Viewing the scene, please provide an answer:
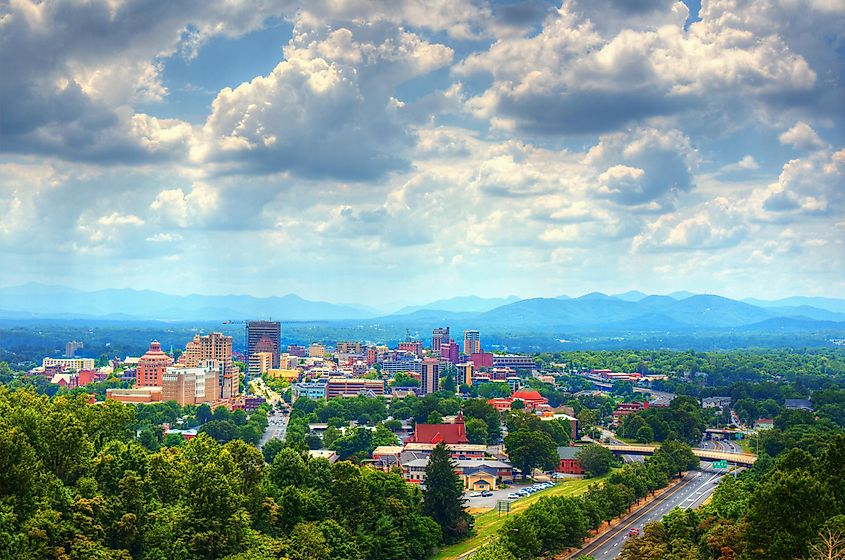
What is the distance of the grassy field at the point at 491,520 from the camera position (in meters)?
53.8

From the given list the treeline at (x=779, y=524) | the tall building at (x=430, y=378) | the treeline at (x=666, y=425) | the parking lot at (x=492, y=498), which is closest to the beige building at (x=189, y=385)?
the tall building at (x=430, y=378)

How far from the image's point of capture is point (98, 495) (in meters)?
40.2

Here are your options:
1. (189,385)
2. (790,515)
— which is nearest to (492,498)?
(790,515)

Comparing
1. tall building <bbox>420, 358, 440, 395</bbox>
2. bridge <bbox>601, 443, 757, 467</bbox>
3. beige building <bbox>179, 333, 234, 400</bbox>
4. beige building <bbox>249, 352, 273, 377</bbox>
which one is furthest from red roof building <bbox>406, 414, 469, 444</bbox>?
beige building <bbox>249, 352, 273, 377</bbox>

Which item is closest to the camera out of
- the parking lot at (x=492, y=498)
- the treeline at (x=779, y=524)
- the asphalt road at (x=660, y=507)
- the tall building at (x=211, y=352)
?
the treeline at (x=779, y=524)

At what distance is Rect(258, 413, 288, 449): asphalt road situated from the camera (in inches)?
3896

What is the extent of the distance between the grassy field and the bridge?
42.0 ft

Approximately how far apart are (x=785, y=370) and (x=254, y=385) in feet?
345

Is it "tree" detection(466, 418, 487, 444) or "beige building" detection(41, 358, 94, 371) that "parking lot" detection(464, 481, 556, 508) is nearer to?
"tree" detection(466, 418, 487, 444)

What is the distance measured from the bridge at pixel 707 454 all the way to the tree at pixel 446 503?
Answer: 37.7 m

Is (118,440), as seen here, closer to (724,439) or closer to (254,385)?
(724,439)

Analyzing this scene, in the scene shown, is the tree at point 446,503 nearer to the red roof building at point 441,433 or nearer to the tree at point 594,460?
the tree at point 594,460

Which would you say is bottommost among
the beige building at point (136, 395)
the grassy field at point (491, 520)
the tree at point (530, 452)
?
the grassy field at point (491, 520)

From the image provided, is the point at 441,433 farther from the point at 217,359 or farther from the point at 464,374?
the point at 217,359
